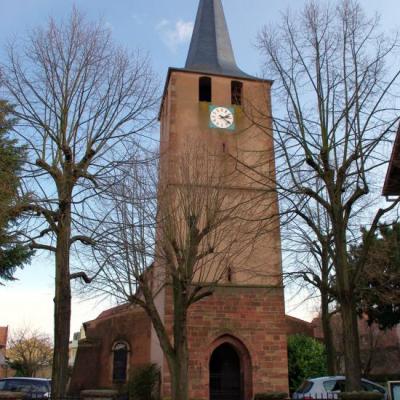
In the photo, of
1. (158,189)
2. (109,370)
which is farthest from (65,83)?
(109,370)

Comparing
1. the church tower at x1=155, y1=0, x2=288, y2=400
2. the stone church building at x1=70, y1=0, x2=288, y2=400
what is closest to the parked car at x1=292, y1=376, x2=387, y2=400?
the stone church building at x1=70, y1=0, x2=288, y2=400

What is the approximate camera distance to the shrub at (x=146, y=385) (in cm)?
1866

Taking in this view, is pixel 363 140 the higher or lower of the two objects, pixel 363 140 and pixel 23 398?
the higher

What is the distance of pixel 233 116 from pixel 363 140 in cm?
1190

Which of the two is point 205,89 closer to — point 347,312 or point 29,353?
point 347,312

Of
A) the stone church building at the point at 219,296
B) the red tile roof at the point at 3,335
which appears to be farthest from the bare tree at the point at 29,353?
the stone church building at the point at 219,296

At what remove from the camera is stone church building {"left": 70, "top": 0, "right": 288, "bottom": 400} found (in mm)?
17922

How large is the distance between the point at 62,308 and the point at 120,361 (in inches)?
670

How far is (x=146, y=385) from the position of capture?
1881 cm

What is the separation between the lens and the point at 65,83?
38.5 ft

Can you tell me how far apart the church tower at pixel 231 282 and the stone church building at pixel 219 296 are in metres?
0.04

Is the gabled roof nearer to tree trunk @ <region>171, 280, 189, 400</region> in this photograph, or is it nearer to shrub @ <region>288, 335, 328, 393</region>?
tree trunk @ <region>171, 280, 189, 400</region>

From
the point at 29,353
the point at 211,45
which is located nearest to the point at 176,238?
the point at 211,45

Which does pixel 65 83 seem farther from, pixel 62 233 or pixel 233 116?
pixel 233 116
